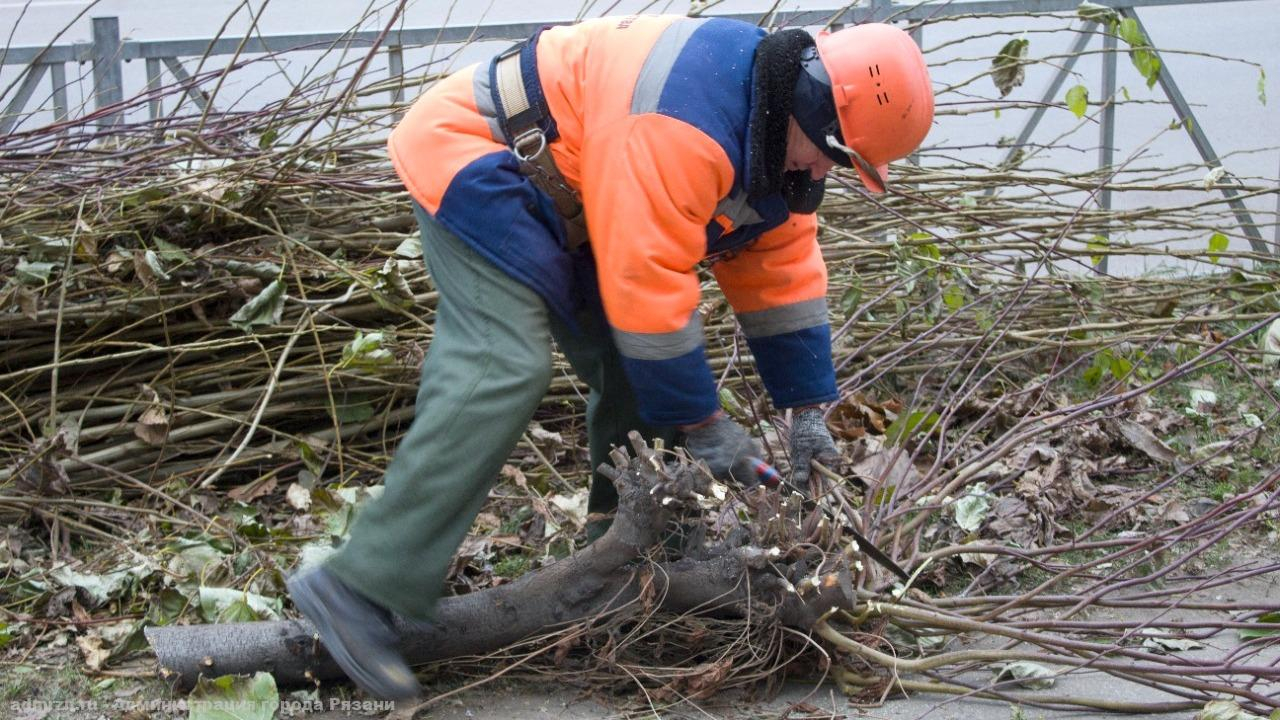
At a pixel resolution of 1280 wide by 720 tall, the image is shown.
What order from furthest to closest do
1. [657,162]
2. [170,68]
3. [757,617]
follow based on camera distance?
[170,68]
[757,617]
[657,162]

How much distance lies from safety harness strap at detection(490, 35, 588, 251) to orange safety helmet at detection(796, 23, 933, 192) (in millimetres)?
484

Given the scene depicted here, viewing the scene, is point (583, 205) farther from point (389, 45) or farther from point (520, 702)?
point (389, 45)

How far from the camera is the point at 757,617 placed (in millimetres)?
2352

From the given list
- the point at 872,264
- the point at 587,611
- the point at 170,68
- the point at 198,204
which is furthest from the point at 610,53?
the point at 170,68

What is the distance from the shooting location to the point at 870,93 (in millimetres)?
2086

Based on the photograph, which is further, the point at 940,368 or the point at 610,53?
the point at 940,368

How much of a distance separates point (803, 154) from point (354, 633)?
1.26 meters

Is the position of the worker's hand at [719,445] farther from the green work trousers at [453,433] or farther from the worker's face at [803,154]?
the worker's face at [803,154]

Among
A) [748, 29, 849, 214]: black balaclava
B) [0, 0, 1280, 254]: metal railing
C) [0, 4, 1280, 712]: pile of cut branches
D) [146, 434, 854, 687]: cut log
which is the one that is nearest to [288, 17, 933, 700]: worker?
[748, 29, 849, 214]: black balaclava

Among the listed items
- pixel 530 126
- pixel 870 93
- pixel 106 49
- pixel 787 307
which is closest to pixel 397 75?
pixel 106 49

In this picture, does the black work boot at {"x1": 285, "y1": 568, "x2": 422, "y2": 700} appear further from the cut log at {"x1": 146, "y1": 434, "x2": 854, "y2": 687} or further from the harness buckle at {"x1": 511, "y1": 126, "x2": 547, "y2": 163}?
the harness buckle at {"x1": 511, "y1": 126, "x2": 547, "y2": 163}

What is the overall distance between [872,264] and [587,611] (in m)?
2.39

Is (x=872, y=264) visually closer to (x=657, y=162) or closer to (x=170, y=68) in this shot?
(x=657, y=162)

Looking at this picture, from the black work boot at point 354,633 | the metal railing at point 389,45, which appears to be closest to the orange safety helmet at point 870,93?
the black work boot at point 354,633
